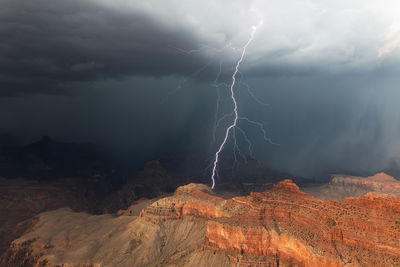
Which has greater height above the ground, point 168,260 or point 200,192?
point 200,192

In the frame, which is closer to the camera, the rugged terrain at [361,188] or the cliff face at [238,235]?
the cliff face at [238,235]

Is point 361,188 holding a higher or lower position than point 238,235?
lower

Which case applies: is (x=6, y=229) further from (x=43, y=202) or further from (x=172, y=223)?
(x=172, y=223)

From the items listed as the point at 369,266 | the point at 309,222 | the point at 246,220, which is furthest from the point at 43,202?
the point at 369,266

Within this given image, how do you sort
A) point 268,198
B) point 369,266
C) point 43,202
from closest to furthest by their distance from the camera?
point 369,266
point 268,198
point 43,202

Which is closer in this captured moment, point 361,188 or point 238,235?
point 238,235

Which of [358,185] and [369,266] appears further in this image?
[358,185]

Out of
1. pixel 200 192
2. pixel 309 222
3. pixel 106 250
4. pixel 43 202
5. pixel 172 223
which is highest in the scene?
pixel 309 222

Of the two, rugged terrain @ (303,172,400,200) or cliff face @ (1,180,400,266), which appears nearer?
cliff face @ (1,180,400,266)
